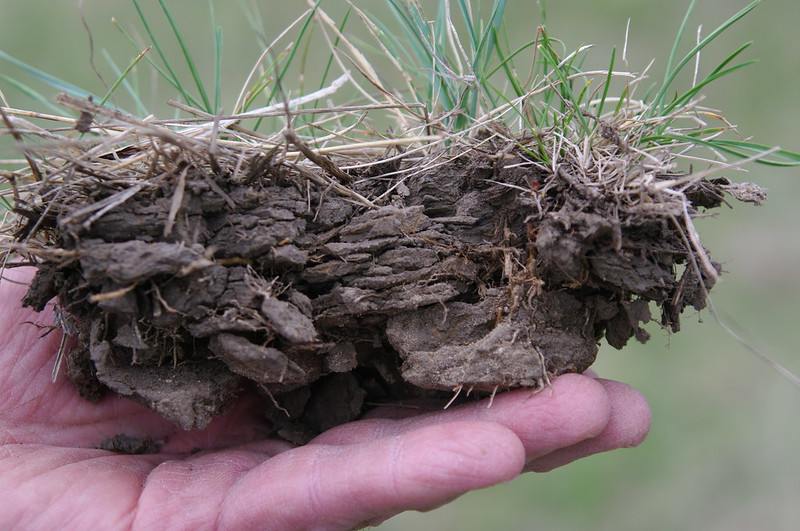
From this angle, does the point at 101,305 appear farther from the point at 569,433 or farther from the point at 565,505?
the point at 565,505

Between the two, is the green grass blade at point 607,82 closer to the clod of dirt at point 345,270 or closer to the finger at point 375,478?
the clod of dirt at point 345,270

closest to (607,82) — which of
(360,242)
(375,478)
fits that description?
(360,242)

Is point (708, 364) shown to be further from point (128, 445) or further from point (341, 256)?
point (128, 445)

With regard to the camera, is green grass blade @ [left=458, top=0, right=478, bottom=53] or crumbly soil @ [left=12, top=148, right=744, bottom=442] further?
green grass blade @ [left=458, top=0, right=478, bottom=53]

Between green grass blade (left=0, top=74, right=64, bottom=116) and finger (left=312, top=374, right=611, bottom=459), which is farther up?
green grass blade (left=0, top=74, right=64, bottom=116)

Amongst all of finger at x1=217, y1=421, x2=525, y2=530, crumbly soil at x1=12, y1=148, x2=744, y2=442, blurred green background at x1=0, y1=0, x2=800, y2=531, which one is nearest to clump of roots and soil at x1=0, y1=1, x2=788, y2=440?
crumbly soil at x1=12, y1=148, x2=744, y2=442

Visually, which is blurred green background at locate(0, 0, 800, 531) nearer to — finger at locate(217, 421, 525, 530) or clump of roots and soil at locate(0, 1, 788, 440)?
clump of roots and soil at locate(0, 1, 788, 440)

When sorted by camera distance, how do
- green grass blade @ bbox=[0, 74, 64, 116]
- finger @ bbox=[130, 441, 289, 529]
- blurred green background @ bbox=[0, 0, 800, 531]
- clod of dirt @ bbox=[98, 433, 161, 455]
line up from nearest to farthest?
finger @ bbox=[130, 441, 289, 529] → green grass blade @ bbox=[0, 74, 64, 116] → clod of dirt @ bbox=[98, 433, 161, 455] → blurred green background @ bbox=[0, 0, 800, 531]

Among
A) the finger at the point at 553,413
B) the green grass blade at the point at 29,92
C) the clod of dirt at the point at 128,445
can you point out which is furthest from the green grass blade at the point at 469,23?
the clod of dirt at the point at 128,445

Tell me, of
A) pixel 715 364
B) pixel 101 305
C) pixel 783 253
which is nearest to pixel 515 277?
pixel 101 305
